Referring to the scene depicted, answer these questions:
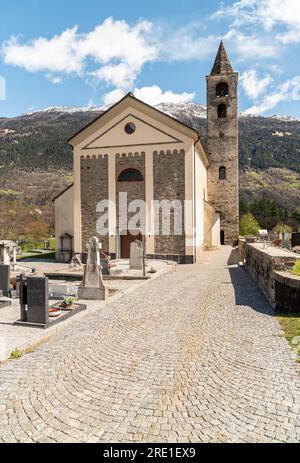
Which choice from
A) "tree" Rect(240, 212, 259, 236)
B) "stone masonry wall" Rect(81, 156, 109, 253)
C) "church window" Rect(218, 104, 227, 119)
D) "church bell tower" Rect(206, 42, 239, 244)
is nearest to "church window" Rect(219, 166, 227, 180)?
"church bell tower" Rect(206, 42, 239, 244)

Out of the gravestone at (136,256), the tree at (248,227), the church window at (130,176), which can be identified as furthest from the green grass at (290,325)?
→ the tree at (248,227)

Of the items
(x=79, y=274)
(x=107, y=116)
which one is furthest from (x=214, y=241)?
(x=79, y=274)

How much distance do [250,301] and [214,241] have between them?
19.1m

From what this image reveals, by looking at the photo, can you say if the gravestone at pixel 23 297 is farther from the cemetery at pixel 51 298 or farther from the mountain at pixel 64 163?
the mountain at pixel 64 163

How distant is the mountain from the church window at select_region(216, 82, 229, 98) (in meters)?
42.8

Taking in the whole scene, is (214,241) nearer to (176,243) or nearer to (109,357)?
(176,243)

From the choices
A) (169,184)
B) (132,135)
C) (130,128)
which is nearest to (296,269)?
(169,184)

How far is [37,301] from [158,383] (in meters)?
4.06

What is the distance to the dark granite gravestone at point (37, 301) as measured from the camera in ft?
25.1

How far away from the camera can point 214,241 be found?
29.0 metres

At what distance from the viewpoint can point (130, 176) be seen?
71.8ft

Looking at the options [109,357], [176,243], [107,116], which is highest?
[107,116]

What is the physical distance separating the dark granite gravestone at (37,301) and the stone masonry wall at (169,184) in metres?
13.8

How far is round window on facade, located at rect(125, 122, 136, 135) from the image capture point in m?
21.8
